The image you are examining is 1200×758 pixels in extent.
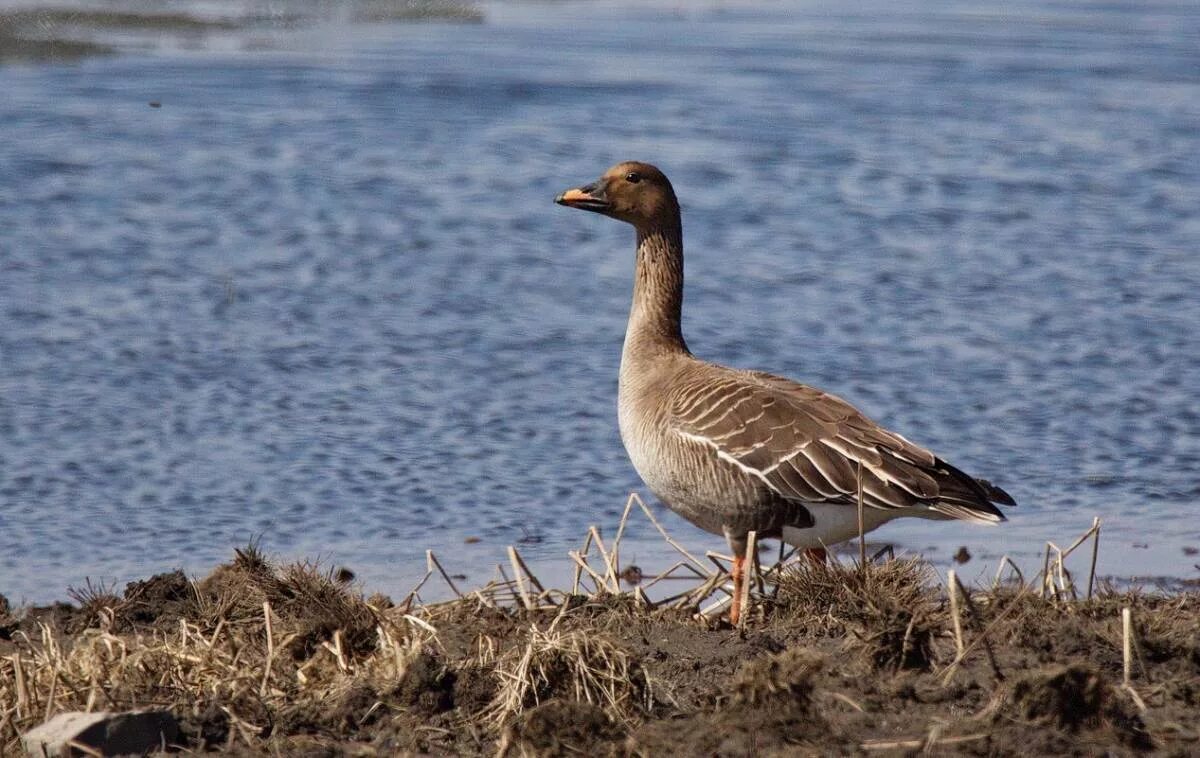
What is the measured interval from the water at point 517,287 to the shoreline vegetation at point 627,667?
53.2 inches

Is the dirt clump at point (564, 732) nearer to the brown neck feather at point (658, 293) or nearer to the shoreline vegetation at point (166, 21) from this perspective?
the brown neck feather at point (658, 293)

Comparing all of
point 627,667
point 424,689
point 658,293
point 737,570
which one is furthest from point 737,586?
point 658,293

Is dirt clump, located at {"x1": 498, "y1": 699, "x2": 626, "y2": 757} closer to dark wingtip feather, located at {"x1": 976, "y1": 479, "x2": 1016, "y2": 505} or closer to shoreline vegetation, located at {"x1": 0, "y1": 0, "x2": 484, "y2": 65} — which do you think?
dark wingtip feather, located at {"x1": 976, "y1": 479, "x2": 1016, "y2": 505}

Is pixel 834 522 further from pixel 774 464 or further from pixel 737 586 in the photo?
pixel 737 586

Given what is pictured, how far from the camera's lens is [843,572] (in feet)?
18.2

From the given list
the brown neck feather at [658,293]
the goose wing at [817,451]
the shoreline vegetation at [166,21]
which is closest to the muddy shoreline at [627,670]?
the goose wing at [817,451]

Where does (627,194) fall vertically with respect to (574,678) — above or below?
above

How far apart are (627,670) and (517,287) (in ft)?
21.7

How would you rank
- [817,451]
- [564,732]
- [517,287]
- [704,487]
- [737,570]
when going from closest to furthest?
[564,732], [737,570], [817,451], [704,487], [517,287]

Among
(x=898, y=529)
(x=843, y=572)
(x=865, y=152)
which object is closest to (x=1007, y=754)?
(x=843, y=572)

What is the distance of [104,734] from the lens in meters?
4.34

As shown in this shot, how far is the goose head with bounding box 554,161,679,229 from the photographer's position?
24.3 ft

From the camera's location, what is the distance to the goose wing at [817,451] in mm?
5996

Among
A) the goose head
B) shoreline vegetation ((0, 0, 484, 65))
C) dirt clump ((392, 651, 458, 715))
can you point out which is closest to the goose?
the goose head
